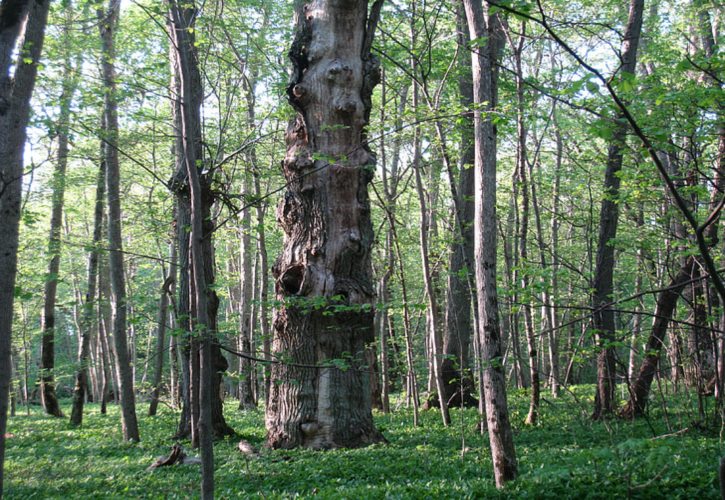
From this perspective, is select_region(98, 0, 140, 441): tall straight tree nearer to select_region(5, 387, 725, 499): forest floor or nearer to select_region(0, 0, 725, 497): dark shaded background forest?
select_region(0, 0, 725, 497): dark shaded background forest

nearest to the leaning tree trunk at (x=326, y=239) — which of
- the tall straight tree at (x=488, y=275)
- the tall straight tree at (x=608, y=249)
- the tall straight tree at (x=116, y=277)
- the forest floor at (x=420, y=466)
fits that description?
the forest floor at (x=420, y=466)

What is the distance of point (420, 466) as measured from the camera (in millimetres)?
7500

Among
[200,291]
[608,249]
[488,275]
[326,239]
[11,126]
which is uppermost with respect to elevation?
[11,126]

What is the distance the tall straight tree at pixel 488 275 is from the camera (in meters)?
5.59

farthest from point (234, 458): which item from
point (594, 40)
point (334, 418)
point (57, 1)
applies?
point (594, 40)

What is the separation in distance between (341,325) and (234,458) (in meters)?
2.55

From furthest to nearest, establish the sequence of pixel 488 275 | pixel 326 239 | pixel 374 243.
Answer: pixel 374 243, pixel 326 239, pixel 488 275

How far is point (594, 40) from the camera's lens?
1898cm

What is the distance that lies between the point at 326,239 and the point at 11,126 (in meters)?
4.85

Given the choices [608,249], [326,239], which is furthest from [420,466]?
[608,249]

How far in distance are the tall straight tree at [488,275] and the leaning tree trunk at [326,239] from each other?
2874mm

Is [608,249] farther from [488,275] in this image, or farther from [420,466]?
[488,275]

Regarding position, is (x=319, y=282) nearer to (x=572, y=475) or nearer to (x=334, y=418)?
(x=334, y=418)

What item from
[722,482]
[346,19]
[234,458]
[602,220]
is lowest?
[234,458]
